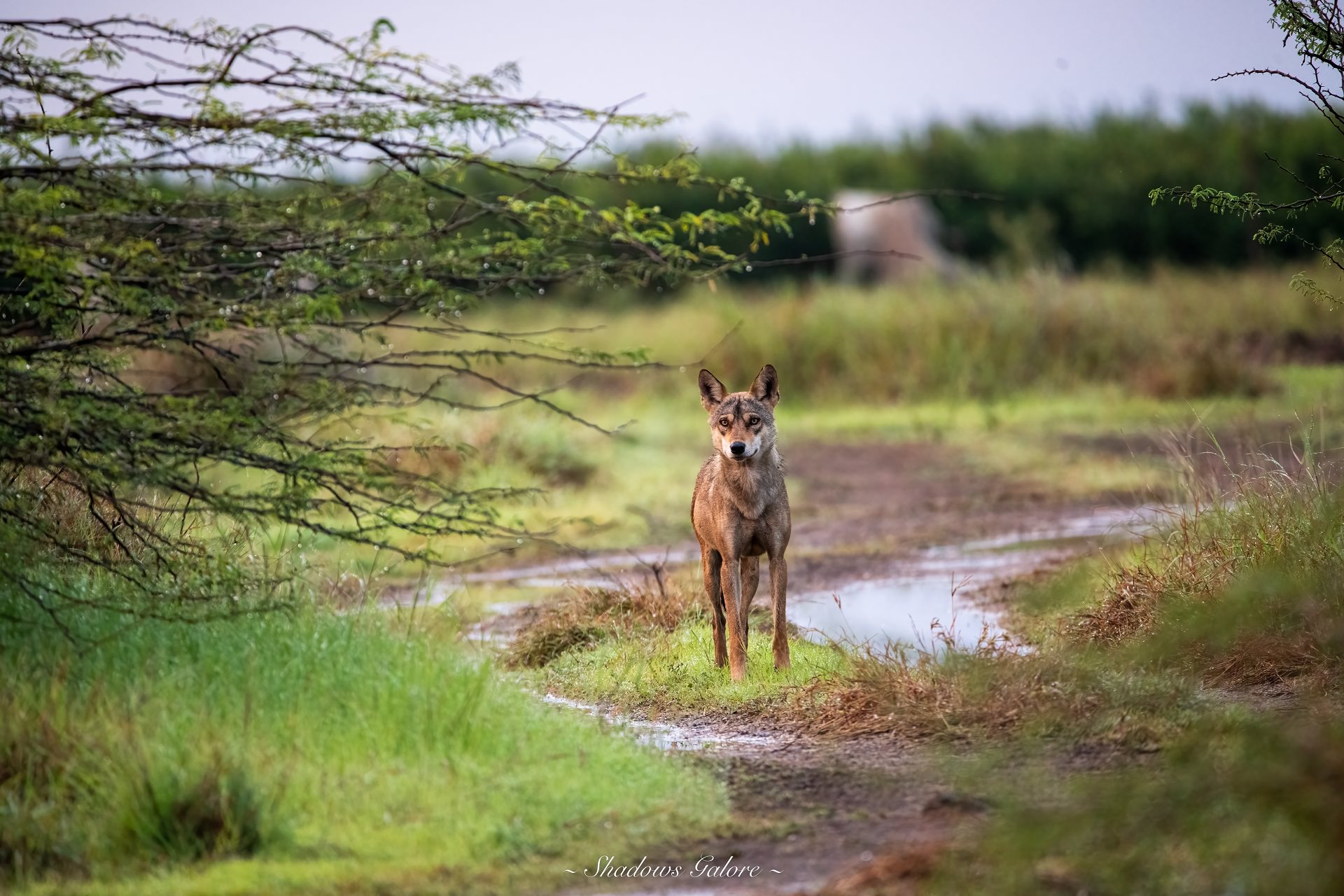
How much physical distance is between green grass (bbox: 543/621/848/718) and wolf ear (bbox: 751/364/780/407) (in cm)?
155

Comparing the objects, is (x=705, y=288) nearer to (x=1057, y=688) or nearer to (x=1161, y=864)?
(x=1057, y=688)

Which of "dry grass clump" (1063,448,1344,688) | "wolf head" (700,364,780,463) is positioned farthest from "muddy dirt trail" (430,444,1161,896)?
"wolf head" (700,364,780,463)

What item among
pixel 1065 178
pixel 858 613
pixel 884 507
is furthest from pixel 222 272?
pixel 1065 178

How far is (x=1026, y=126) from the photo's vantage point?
3544 centimetres

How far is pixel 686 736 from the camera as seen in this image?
7.26m

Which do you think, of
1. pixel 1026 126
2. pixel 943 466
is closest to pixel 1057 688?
pixel 943 466

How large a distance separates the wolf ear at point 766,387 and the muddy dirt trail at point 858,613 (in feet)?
4.67

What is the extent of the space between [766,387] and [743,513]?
83cm

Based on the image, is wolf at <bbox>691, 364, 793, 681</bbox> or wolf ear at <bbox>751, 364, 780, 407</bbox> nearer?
wolf at <bbox>691, 364, 793, 681</bbox>

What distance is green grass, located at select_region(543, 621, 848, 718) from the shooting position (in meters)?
7.82

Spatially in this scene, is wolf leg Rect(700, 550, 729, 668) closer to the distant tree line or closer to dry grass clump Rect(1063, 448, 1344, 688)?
dry grass clump Rect(1063, 448, 1344, 688)

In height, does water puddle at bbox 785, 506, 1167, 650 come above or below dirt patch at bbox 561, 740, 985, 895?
below

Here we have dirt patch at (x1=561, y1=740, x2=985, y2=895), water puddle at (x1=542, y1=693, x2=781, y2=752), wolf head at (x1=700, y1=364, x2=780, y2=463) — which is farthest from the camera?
wolf head at (x1=700, y1=364, x2=780, y2=463)

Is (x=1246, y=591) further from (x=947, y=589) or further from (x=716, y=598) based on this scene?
(x=947, y=589)
